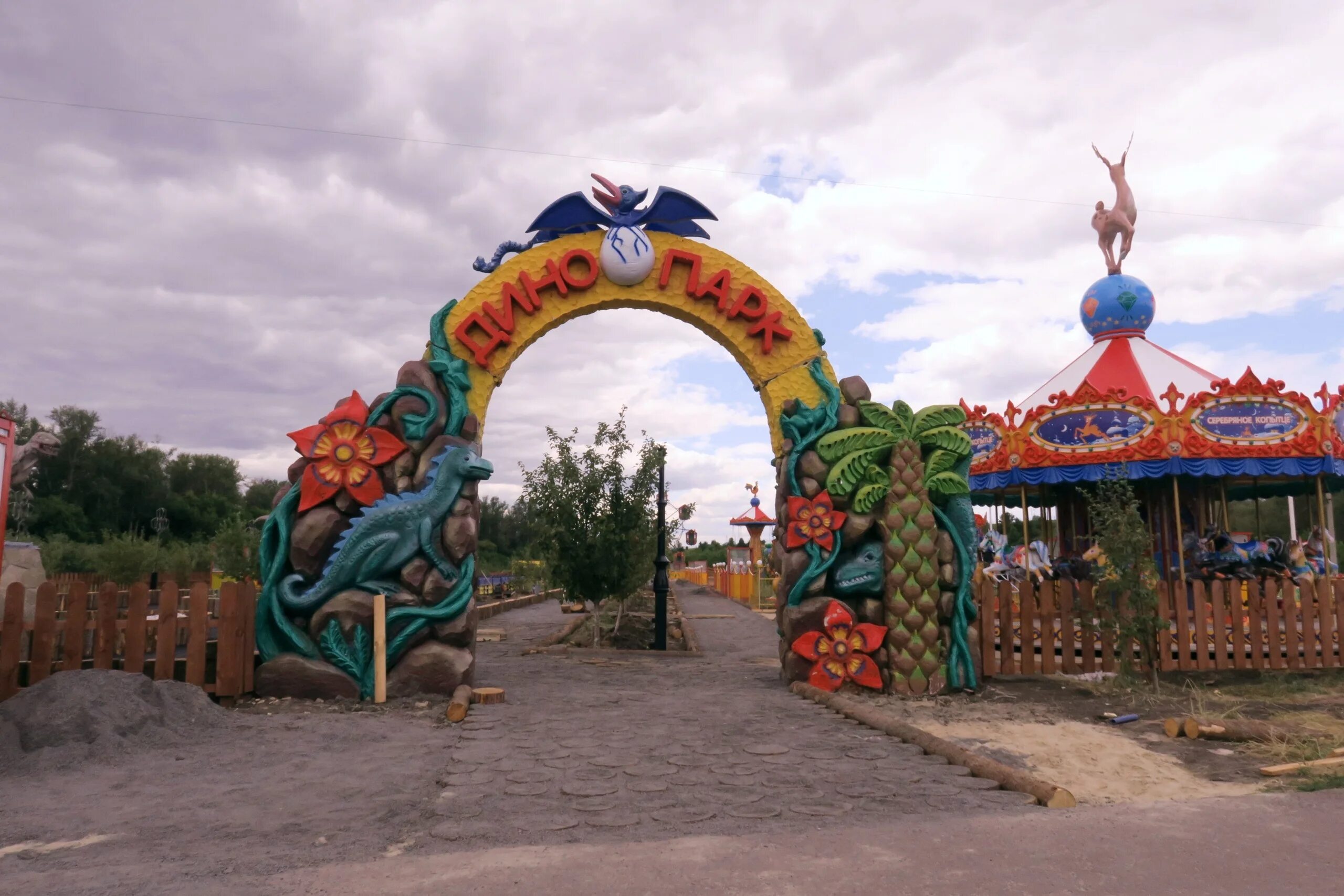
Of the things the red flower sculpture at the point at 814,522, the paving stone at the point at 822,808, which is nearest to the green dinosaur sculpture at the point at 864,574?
the red flower sculpture at the point at 814,522

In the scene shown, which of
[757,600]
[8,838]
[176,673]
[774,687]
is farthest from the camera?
[757,600]

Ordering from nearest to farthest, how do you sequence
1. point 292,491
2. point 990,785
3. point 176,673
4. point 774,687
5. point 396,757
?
point 990,785, point 396,757, point 176,673, point 292,491, point 774,687

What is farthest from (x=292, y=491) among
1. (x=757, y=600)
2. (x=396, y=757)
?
(x=757, y=600)

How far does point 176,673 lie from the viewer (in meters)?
8.33

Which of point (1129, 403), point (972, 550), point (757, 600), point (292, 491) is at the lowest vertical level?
point (757, 600)

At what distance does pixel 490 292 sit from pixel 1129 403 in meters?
10.2

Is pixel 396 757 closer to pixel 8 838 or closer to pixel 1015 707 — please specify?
pixel 8 838

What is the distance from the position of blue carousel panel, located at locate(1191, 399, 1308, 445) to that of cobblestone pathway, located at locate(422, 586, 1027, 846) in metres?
8.44

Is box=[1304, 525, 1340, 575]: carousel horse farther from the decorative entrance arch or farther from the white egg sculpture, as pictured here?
the white egg sculpture

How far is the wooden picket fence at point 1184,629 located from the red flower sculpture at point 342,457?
22.8 feet

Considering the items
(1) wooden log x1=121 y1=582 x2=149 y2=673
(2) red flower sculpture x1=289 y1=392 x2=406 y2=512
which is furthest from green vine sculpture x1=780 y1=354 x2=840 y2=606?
(1) wooden log x1=121 y1=582 x2=149 y2=673

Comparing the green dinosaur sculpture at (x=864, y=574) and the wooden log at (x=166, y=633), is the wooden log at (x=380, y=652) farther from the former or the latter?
the green dinosaur sculpture at (x=864, y=574)

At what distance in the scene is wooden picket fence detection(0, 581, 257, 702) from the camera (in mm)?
7570

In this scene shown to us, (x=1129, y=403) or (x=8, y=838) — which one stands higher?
(x=1129, y=403)
